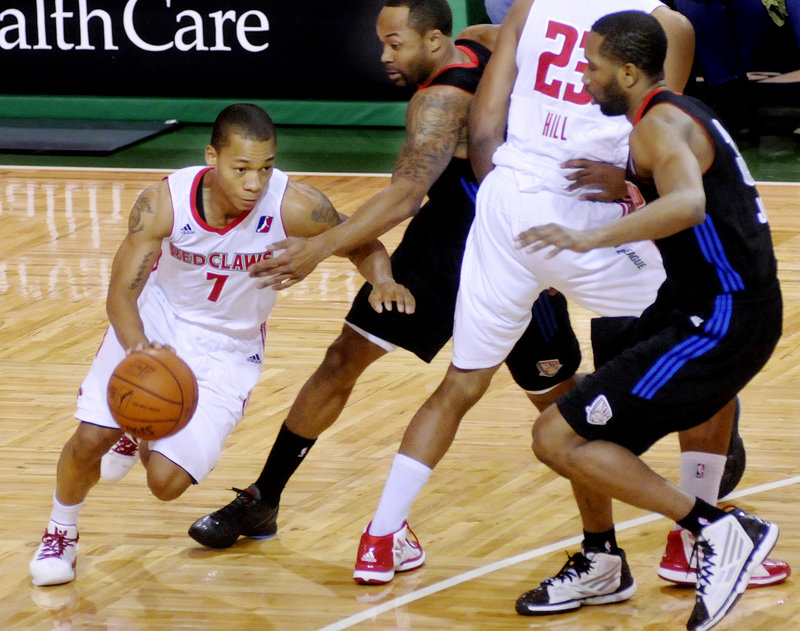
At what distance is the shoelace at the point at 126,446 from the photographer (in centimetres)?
424

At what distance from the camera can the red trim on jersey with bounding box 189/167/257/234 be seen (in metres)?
4.04

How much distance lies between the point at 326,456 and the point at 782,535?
1661 millimetres

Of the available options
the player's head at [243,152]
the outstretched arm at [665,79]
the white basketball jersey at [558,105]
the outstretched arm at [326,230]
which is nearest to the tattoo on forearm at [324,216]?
the outstretched arm at [326,230]

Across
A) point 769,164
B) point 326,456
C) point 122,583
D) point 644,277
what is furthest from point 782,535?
→ point 769,164

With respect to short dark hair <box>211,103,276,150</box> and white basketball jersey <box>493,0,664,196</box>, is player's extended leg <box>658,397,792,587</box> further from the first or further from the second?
short dark hair <box>211,103,276,150</box>

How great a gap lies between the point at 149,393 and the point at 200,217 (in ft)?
1.89

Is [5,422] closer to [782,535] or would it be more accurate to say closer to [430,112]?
[430,112]

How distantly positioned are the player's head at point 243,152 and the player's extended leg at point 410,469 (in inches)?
31.3

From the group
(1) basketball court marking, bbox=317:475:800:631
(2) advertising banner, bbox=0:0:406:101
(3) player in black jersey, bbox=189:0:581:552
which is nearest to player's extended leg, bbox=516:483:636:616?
(1) basketball court marking, bbox=317:475:800:631

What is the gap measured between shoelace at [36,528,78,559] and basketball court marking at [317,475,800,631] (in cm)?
84

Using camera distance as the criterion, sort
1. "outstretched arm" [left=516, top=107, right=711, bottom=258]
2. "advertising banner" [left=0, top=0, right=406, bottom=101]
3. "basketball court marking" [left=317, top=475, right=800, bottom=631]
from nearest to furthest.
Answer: "outstretched arm" [left=516, top=107, right=711, bottom=258]
"basketball court marking" [left=317, top=475, right=800, bottom=631]
"advertising banner" [left=0, top=0, right=406, bottom=101]

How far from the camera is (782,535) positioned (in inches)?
167

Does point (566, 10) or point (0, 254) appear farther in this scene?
point (0, 254)

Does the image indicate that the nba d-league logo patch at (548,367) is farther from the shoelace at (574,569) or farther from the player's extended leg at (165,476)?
the player's extended leg at (165,476)
